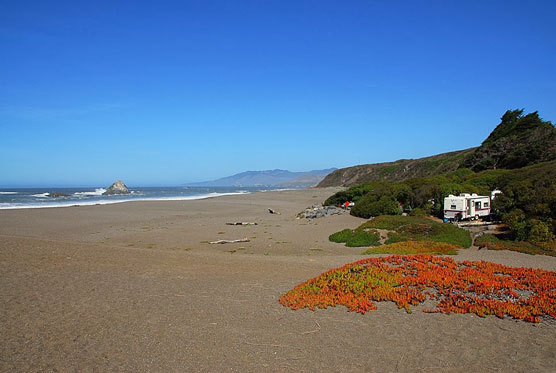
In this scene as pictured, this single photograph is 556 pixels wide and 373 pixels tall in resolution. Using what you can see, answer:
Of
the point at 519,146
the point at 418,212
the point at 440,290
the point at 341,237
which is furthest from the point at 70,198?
the point at 519,146

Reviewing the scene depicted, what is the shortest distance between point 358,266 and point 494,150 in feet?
152

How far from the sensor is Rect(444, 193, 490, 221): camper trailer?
1791 centimetres

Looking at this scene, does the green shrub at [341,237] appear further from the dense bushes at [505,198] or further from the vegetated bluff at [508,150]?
the vegetated bluff at [508,150]

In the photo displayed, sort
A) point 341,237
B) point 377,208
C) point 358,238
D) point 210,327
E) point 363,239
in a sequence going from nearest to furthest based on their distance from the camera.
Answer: point 210,327, point 363,239, point 358,238, point 341,237, point 377,208

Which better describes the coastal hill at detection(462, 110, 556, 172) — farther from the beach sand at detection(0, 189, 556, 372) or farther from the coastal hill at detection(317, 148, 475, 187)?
the beach sand at detection(0, 189, 556, 372)

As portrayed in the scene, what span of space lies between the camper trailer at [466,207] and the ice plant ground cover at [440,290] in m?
10.3

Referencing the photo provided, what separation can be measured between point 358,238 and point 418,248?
290 cm

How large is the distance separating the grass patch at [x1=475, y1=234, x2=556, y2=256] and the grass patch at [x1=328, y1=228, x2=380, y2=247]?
384cm

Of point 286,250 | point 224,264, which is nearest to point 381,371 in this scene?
point 224,264

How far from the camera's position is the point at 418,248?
12.6m

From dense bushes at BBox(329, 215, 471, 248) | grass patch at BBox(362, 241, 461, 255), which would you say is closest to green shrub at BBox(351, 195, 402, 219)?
dense bushes at BBox(329, 215, 471, 248)

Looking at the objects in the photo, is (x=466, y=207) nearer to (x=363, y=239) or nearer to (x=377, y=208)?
(x=377, y=208)

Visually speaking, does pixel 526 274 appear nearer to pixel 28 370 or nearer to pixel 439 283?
pixel 439 283

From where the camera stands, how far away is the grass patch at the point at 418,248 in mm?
12156
